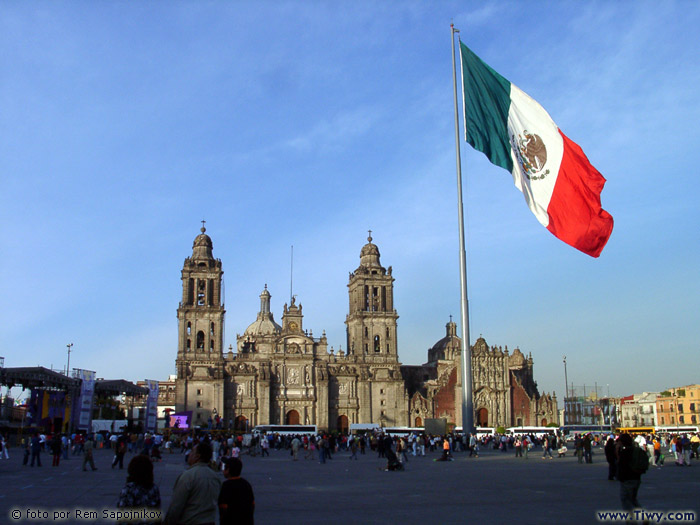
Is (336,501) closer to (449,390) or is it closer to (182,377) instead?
(182,377)

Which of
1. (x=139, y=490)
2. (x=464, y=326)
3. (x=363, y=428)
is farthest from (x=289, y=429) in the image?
(x=139, y=490)

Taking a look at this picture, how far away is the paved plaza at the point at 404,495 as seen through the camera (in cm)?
1267

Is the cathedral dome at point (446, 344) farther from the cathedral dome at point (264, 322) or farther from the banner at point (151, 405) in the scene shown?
the banner at point (151, 405)

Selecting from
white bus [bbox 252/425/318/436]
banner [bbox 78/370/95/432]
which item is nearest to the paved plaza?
banner [bbox 78/370/95/432]

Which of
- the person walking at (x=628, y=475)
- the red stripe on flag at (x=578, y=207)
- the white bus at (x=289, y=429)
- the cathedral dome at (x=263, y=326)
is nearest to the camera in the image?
the person walking at (x=628, y=475)

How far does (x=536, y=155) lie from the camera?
784 inches

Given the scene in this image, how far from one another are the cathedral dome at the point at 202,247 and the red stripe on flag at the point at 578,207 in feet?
209

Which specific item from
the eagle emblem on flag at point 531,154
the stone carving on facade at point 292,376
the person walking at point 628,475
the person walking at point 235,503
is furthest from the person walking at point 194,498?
the stone carving on facade at point 292,376

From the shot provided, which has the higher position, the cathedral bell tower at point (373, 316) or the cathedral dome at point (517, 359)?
the cathedral bell tower at point (373, 316)

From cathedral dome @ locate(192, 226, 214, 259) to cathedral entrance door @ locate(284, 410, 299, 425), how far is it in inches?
734

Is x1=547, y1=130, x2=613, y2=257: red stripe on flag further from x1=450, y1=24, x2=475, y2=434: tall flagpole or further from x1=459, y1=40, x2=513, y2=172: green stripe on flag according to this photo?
x1=450, y1=24, x2=475, y2=434: tall flagpole

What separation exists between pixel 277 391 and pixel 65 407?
23176mm

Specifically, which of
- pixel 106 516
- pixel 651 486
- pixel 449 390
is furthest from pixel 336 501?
pixel 449 390

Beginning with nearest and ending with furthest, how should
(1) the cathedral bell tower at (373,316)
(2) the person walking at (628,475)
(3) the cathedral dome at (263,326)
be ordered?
(2) the person walking at (628,475) < (1) the cathedral bell tower at (373,316) < (3) the cathedral dome at (263,326)
